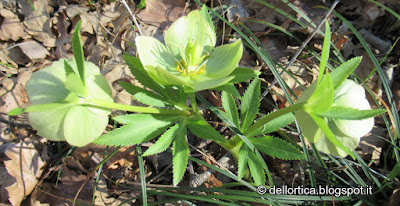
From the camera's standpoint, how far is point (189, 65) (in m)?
1.34

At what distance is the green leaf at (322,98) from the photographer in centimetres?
99

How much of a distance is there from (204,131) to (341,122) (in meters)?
0.59

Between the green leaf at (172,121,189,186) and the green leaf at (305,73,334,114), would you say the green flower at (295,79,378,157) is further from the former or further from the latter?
the green leaf at (172,121,189,186)

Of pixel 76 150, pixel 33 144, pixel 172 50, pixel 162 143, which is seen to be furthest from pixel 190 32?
pixel 33 144

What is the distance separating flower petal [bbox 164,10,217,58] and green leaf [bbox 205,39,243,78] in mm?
57

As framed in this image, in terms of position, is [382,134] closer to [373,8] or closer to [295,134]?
[295,134]

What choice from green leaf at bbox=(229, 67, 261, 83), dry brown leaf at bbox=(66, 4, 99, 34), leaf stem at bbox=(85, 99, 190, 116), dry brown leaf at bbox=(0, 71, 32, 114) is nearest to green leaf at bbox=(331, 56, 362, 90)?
green leaf at bbox=(229, 67, 261, 83)

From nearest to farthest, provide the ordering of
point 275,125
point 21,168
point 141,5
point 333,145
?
point 333,145
point 275,125
point 21,168
point 141,5

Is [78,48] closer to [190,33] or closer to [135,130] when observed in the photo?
[135,130]

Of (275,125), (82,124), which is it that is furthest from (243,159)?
(82,124)

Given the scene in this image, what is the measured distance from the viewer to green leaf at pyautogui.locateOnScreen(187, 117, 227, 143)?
135 cm

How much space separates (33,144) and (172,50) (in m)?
1.26

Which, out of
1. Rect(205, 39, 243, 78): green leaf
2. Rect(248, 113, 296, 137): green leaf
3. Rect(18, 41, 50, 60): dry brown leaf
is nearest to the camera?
Rect(205, 39, 243, 78): green leaf

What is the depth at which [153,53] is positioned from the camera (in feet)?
4.40
